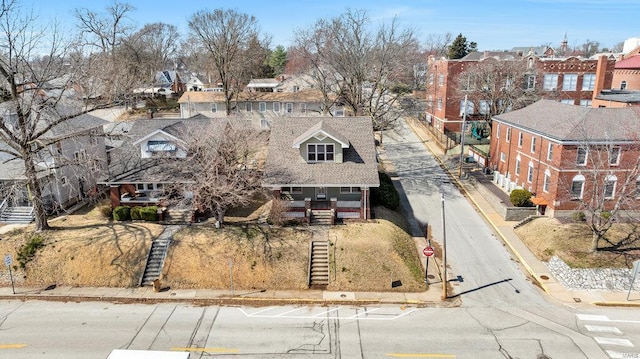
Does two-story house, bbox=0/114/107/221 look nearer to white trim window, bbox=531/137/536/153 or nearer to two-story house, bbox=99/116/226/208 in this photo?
two-story house, bbox=99/116/226/208

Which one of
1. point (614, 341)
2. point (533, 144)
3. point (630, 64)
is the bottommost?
point (614, 341)

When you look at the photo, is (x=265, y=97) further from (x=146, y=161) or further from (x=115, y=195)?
(x=115, y=195)

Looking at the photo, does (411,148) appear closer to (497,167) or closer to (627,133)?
(497,167)

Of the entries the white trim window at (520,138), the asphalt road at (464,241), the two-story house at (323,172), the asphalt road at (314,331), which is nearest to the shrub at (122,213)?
the asphalt road at (314,331)

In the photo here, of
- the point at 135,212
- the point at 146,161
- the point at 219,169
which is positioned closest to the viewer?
the point at 219,169

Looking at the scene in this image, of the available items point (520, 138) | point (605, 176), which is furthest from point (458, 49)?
point (605, 176)

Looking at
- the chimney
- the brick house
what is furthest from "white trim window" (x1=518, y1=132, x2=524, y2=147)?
the chimney

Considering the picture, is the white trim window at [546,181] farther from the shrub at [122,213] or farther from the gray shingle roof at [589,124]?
the shrub at [122,213]
